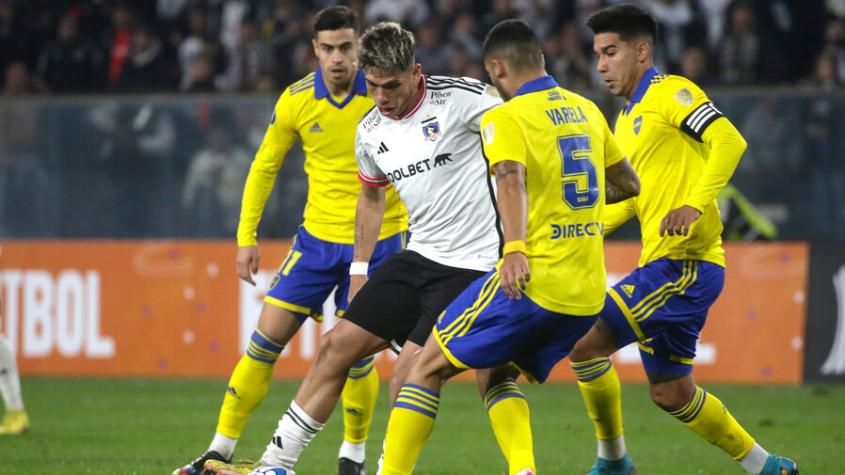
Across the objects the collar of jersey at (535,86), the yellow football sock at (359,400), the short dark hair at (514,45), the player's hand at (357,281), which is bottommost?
the yellow football sock at (359,400)

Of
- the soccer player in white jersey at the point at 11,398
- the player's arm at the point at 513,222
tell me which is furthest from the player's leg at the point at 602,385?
the soccer player in white jersey at the point at 11,398

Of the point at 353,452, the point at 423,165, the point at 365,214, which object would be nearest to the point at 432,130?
the point at 423,165

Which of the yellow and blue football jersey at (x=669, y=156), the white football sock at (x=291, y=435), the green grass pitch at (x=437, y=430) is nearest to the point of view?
the white football sock at (x=291, y=435)

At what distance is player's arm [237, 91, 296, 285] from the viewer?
26.8 feet

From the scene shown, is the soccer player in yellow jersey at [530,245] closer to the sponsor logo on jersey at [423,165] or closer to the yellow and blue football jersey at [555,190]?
the yellow and blue football jersey at [555,190]

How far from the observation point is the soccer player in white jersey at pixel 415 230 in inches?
270

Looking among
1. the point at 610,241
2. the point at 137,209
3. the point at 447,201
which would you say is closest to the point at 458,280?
the point at 447,201

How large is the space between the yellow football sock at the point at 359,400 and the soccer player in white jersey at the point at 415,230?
1.04 meters

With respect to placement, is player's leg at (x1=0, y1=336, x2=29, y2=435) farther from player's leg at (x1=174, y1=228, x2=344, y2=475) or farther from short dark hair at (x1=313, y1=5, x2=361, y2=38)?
short dark hair at (x1=313, y1=5, x2=361, y2=38)

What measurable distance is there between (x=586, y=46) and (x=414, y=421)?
35.0ft

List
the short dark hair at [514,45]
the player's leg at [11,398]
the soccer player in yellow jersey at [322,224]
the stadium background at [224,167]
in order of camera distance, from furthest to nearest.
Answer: the stadium background at [224,167], the player's leg at [11,398], the soccer player in yellow jersey at [322,224], the short dark hair at [514,45]

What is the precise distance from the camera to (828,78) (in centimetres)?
1466

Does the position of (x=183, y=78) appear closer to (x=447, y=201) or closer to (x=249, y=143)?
(x=249, y=143)

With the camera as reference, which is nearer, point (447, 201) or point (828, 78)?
point (447, 201)
